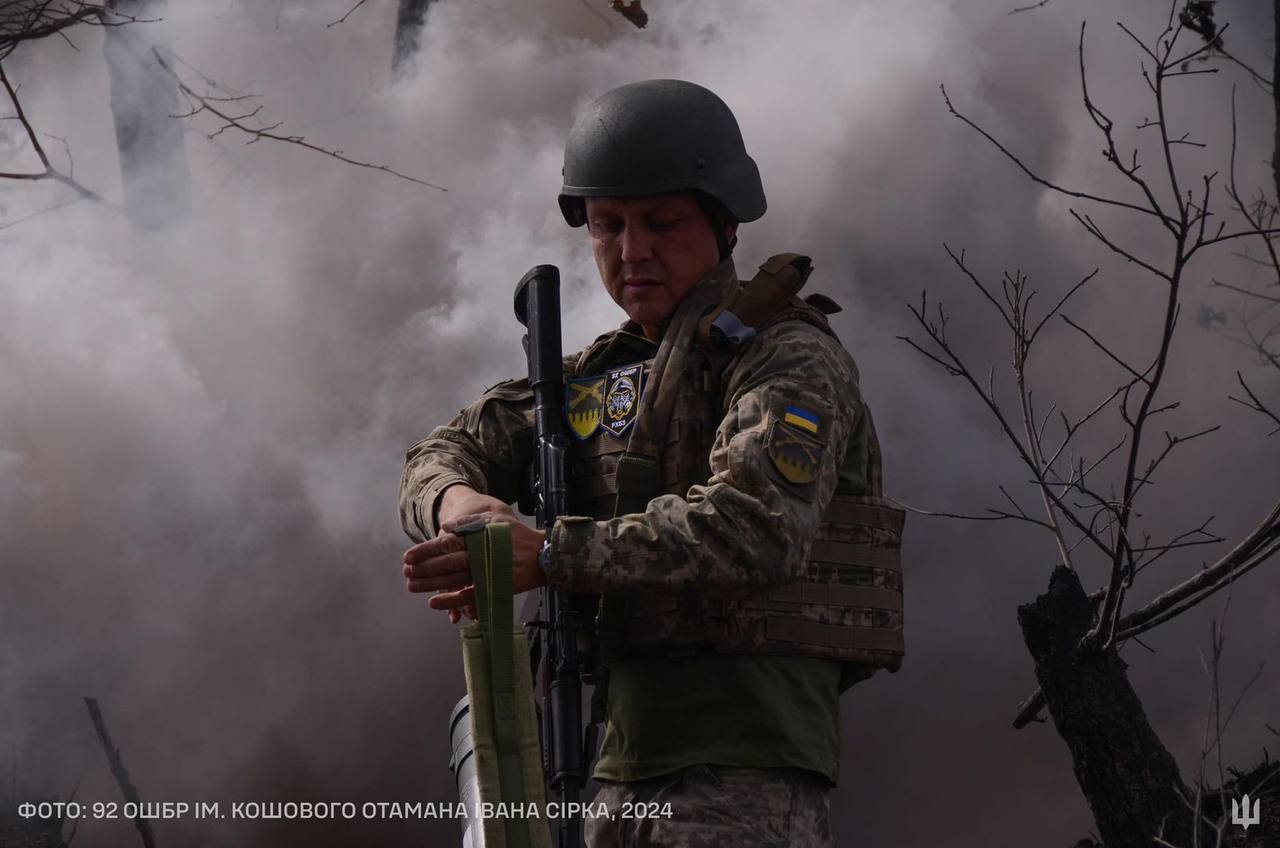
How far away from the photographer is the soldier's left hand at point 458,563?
1806 mm

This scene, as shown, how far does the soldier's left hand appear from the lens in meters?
1.81

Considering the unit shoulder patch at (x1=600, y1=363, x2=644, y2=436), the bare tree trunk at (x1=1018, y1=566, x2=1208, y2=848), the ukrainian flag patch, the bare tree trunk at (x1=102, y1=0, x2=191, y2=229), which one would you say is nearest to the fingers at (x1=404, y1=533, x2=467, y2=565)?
the unit shoulder patch at (x1=600, y1=363, x2=644, y2=436)

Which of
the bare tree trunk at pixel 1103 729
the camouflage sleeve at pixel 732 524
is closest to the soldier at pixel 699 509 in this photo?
the camouflage sleeve at pixel 732 524

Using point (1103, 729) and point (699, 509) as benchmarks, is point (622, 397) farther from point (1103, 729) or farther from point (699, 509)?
point (1103, 729)

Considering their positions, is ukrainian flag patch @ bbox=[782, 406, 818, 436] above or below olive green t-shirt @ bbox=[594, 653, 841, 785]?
above

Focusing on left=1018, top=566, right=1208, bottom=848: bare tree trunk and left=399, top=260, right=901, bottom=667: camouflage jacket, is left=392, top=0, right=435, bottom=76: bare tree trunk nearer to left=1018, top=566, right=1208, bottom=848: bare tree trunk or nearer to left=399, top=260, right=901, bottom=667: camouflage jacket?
left=399, top=260, right=901, bottom=667: camouflage jacket

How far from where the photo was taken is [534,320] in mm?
2262

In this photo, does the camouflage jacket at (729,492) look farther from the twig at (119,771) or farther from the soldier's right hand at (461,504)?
the twig at (119,771)

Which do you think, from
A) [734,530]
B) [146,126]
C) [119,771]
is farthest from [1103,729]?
[146,126]

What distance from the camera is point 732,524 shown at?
68.8 inches

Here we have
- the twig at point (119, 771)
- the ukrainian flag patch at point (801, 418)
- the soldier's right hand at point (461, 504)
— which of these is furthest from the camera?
the twig at point (119, 771)

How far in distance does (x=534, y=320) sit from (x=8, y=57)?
306 cm

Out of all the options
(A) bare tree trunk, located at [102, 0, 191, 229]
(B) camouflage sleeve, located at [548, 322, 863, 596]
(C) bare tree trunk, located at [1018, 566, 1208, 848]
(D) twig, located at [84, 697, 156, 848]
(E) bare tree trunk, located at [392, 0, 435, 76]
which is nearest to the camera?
(B) camouflage sleeve, located at [548, 322, 863, 596]

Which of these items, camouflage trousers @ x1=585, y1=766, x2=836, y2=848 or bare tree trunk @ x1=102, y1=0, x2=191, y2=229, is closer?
camouflage trousers @ x1=585, y1=766, x2=836, y2=848
